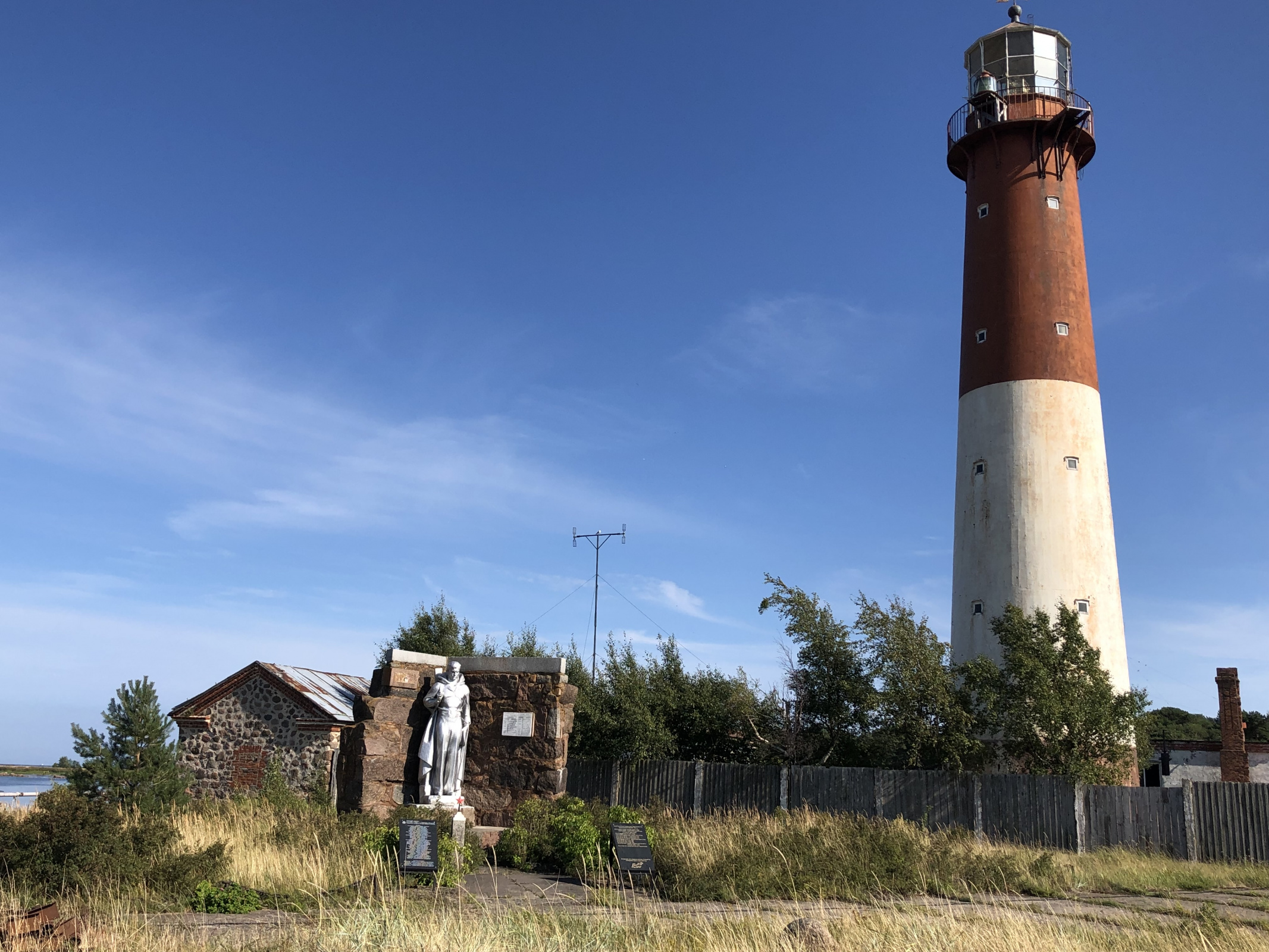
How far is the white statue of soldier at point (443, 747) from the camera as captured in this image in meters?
14.4

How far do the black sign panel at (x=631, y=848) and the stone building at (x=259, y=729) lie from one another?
1298 cm

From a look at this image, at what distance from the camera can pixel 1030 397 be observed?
949 inches

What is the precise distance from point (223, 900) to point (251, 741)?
49.8ft

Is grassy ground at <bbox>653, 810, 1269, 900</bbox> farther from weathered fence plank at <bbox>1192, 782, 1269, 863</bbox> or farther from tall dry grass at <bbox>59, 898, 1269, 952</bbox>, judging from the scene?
weathered fence plank at <bbox>1192, 782, 1269, 863</bbox>

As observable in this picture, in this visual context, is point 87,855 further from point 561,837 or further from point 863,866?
point 863,866

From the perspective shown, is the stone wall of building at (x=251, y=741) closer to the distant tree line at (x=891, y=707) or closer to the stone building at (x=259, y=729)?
the stone building at (x=259, y=729)

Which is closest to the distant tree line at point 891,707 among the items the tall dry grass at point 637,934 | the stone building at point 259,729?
the stone building at point 259,729

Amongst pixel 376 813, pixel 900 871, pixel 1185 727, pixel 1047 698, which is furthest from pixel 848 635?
pixel 1185 727

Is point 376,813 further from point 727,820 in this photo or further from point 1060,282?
point 1060,282

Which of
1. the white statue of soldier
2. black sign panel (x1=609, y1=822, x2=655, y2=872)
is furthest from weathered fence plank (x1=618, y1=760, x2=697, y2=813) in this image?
black sign panel (x1=609, y1=822, x2=655, y2=872)

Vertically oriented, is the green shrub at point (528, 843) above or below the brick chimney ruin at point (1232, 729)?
below

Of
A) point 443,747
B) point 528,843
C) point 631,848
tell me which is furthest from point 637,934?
point 443,747

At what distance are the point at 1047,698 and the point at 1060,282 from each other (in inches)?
436

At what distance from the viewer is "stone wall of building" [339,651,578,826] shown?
14.3 metres
